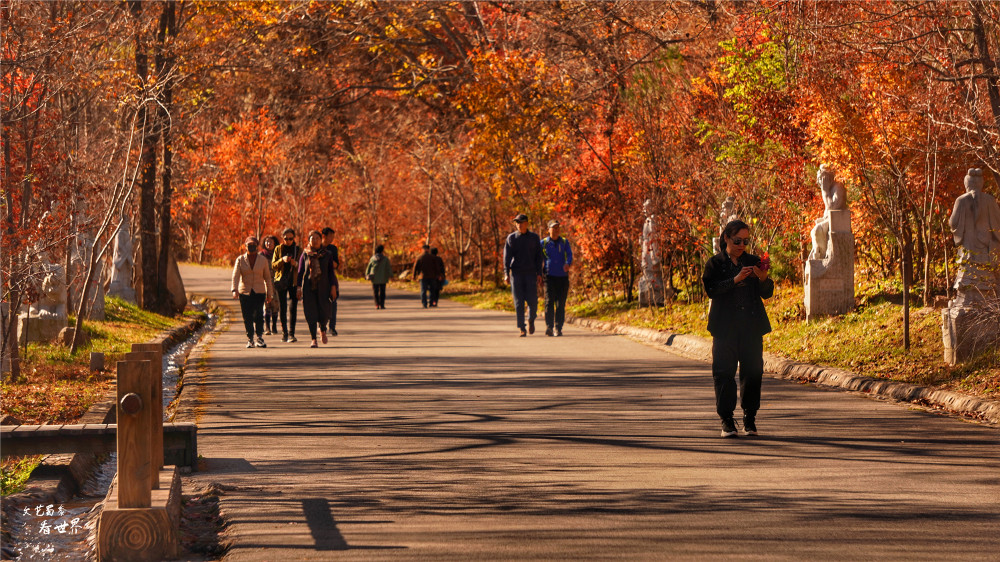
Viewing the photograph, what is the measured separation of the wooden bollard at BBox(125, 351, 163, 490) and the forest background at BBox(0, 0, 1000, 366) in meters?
6.07

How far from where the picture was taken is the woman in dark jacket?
34.6ft

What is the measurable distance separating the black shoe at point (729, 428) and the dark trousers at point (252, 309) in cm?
1142

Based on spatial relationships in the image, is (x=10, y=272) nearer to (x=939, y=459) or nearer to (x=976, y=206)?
(x=939, y=459)

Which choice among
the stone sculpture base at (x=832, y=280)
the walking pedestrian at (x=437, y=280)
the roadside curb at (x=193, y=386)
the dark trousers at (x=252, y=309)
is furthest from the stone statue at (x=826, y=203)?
the walking pedestrian at (x=437, y=280)

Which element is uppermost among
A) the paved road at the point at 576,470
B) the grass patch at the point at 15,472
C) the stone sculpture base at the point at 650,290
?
the stone sculpture base at the point at 650,290

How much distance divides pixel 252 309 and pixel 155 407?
519 inches

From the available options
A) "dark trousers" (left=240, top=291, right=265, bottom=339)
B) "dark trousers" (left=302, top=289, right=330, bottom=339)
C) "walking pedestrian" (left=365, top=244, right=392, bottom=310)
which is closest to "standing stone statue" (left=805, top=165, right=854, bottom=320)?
"dark trousers" (left=302, top=289, right=330, bottom=339)

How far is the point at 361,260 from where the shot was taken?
2335 inches

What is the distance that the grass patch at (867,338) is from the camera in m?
13.6

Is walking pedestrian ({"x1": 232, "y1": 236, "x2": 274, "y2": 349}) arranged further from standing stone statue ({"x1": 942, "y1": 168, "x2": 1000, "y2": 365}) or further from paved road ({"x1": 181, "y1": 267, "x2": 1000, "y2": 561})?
standing stone statue ({"x1": 942, "y1": 168, "x2": 1000, "y2": 365})

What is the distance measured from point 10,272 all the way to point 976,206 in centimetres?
1043

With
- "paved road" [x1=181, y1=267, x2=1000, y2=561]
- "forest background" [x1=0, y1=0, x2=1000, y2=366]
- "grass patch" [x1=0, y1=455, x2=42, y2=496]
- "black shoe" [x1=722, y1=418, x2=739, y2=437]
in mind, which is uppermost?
"forest background" [x1=0, y1=0, x2=1000, y2=366]

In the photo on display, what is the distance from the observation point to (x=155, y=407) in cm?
764

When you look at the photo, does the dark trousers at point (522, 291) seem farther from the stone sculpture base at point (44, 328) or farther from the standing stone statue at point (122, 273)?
the standing stone statue at point (122, 273)
